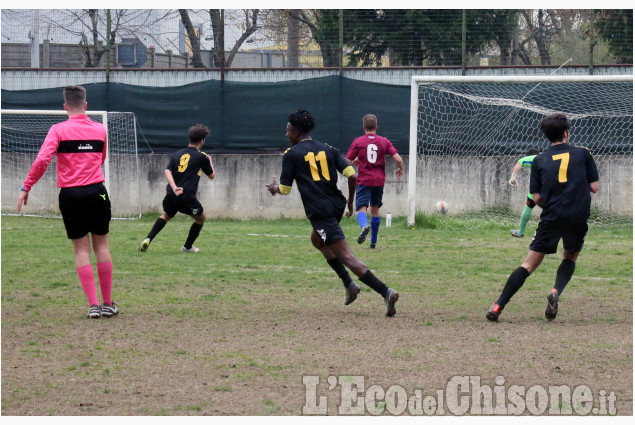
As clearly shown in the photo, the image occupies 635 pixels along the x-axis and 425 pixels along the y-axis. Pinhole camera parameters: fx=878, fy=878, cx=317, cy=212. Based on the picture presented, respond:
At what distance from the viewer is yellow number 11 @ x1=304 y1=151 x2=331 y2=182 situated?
716 centimetres

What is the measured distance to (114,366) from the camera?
533cm

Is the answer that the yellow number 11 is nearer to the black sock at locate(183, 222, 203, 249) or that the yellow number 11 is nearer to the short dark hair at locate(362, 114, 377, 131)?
the black sock at locate(183, 222, 203, 249)

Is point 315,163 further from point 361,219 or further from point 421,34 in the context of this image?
point 421,34

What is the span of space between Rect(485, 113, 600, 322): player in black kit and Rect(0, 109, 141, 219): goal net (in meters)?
11.6

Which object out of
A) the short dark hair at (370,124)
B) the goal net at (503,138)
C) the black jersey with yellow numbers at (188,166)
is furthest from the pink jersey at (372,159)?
the goal net at (503,138)

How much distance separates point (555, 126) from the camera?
668 cm

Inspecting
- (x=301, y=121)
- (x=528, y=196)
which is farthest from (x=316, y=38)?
(x=301, y=121)

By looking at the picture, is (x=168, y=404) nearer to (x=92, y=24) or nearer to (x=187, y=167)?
(x=187, y=167)

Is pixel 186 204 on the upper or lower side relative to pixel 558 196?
lower

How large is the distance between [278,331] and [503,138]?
427 inches

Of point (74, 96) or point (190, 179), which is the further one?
point (190, 179)

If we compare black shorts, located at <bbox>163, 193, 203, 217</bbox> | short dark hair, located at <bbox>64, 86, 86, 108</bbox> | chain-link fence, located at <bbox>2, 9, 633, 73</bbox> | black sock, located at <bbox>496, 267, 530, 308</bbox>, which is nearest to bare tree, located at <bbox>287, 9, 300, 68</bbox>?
chain-link fence, located at <bbox>2, 9, 633, 73</bbox>

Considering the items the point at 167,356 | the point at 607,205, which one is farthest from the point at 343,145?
the point at 167,356
